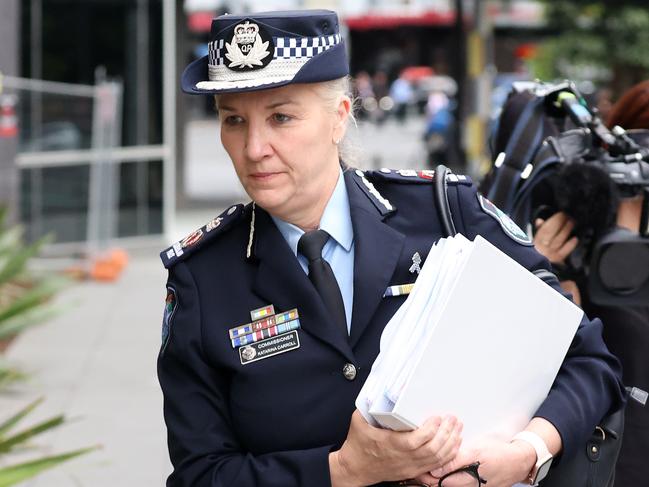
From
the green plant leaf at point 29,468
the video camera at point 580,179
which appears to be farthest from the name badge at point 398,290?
the green plant leaf at point 29,468

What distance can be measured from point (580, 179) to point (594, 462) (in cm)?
92

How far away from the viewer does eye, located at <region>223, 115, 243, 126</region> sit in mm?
2518

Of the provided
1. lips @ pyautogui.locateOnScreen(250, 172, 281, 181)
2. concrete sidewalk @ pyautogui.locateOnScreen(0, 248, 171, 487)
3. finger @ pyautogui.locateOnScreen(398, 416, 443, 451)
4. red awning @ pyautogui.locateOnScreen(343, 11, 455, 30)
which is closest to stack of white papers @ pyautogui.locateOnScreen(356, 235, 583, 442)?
finger @ pyautogui.locateOnScreen(398, 416, 443, 451)

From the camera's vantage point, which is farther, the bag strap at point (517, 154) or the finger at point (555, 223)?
the bag strap at point (517, 154)

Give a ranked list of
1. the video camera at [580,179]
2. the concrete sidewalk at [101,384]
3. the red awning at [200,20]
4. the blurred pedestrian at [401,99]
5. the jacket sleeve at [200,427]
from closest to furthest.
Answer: the jacket sleeve at [200,427]
the video camera at [580,179]
the concrete sidewalk at [101,384]
the blurred pedestrian at [401,99]
the red awning at [200,20]

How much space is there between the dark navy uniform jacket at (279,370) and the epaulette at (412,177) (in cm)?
11

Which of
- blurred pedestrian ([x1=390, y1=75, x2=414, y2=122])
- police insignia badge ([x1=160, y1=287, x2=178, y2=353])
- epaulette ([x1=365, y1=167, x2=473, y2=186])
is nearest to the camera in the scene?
police insignia badge ([x1=160, y1=287, x2=178, y2=353])

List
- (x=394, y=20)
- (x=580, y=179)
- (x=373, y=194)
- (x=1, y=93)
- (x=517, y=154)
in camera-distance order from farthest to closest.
→ (x=394, y=20), (x=1, y=93), (x=517, y=154), (x=580, y=179), (x=373, y=194)

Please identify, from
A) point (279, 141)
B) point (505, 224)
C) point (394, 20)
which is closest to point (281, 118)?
point (279, 141)

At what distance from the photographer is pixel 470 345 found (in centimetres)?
231

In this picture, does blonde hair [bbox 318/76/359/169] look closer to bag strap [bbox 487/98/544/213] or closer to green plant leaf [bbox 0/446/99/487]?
bag strap [bbox 487/98/544/213]

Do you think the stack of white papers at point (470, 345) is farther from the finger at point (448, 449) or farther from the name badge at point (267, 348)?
the name badge at point (267, 348)

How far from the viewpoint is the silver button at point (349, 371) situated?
2492 millimetres

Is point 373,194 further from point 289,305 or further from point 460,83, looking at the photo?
point 460,83
